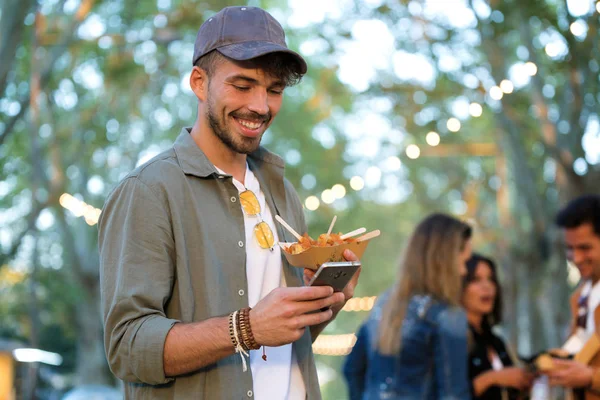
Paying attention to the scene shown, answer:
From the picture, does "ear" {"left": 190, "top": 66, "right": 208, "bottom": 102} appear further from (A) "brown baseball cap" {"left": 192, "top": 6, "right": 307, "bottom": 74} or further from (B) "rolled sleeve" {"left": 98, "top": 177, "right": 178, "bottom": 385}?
(B) "rolled sleeve" {"left": 98, "top": 177, "right": 178, "bottom": 385}

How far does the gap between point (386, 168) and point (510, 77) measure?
12.0 m

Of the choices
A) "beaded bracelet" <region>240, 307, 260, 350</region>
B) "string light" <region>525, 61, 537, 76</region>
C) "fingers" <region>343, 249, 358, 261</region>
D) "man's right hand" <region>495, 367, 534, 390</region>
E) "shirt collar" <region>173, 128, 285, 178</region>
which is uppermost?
"string light" <region>525, 61, 537, 76</region>

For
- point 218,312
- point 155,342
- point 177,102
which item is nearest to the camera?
point 155,342

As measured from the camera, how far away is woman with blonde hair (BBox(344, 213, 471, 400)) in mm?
5246

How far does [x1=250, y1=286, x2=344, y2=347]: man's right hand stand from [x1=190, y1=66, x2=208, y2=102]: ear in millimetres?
805

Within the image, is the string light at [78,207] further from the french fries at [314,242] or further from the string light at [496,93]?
the french fries at [314,242]

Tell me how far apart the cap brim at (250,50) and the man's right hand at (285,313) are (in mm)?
744

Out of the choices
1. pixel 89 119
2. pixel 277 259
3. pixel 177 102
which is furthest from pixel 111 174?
pixel 277 259

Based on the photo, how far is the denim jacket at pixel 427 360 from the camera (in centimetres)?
522

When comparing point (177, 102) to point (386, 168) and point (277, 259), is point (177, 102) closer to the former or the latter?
point (386, 168)

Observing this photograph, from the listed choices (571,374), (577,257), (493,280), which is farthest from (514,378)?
(577,257)

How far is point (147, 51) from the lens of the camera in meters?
17.3

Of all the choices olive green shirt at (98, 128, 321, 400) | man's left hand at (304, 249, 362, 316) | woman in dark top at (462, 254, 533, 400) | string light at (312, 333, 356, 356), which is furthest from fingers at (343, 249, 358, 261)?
string light at (312, 333, 356, 356)

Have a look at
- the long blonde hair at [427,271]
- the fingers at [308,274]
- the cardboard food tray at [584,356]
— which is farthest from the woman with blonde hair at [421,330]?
the fingers at [308,274]
